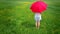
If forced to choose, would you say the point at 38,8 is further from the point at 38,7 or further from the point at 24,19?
the point at 24,19

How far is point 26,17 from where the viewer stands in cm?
103

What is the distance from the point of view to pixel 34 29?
0.98m

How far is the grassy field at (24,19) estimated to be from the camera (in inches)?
38.5

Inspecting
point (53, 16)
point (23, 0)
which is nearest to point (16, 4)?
point (23, 0)

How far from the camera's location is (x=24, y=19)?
102 centimetres

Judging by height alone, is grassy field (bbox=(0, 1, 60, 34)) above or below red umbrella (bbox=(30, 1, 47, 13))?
below

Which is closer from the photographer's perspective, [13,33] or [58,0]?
[13,33]

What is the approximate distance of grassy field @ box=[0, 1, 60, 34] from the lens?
977 mm

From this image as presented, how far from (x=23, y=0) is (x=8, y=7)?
0.38 ft

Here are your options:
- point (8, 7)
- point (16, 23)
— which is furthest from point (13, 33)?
point (8, 7)

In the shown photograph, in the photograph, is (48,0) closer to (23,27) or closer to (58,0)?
(58,0)

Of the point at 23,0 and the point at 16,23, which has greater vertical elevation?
the point at 23,0

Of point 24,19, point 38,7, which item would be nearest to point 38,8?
point 38,7

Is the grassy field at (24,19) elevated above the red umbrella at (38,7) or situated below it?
below
